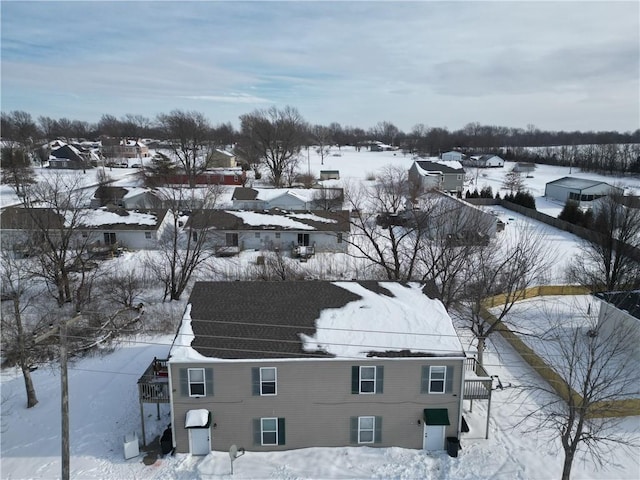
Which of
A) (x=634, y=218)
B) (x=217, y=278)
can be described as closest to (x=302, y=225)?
(x=217, y=278)

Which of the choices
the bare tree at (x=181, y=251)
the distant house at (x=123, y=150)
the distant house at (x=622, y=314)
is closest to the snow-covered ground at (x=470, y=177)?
the bare tree at (x=181, y=251)

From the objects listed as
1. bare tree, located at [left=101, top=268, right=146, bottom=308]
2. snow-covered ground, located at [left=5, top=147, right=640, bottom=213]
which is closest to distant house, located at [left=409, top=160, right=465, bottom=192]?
snow-covered ground, located at [left=5, top=147, right=640, bottom=213]

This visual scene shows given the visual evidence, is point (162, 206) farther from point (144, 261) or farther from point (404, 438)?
point (404, 438)

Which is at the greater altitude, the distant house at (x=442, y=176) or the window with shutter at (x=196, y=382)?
the distant house at (x=442, y=176)

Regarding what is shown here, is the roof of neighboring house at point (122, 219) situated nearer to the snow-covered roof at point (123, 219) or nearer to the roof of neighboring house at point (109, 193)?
the snow-covered roof at point (123, 219)

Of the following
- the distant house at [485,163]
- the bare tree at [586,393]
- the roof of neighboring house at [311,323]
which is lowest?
the bare tree at [586,393]

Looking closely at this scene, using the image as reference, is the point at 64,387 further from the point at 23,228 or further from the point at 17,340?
the point at 23,228

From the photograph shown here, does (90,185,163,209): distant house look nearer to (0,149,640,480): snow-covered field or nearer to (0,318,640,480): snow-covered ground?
(0,149,640,480): snow-covered field

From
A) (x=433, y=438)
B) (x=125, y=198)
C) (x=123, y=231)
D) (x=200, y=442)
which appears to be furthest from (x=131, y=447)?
(x=125, y=198)
